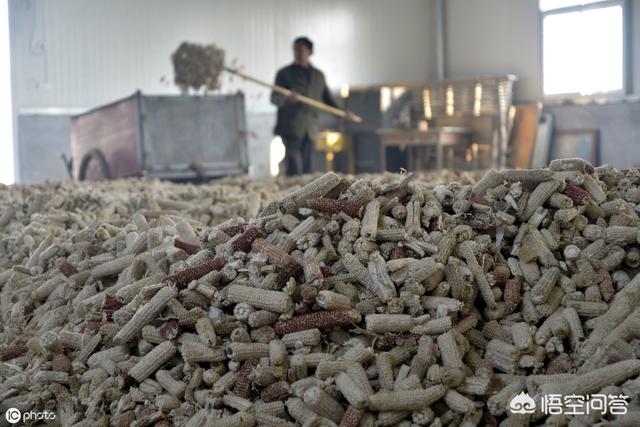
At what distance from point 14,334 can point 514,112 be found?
12.9m

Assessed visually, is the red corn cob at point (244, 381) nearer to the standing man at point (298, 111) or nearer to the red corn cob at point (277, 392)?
the red corn cob at point (277, 392)

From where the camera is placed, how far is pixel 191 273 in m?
3.35

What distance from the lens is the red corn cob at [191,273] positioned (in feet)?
10.9

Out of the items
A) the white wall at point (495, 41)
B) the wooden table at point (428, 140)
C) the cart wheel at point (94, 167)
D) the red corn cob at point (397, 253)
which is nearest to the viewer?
the red corn cob at point (397, 253)

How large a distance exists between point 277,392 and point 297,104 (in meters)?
7.57

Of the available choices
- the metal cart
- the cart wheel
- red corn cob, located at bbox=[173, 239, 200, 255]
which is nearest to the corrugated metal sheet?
the cart wheel

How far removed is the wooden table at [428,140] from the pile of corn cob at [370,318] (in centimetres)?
1059

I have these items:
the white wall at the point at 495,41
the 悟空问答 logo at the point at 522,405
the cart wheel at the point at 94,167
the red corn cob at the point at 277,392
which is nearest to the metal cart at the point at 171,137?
the cart wheel at the point at 94,167

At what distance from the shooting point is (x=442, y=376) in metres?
2.81

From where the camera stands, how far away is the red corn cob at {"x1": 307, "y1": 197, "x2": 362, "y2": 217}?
3.40 meters

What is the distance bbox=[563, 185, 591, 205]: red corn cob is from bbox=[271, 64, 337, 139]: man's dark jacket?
6.85 meters

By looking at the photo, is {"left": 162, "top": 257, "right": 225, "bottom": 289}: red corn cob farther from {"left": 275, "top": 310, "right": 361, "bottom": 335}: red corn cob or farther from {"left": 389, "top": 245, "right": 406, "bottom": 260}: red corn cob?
{"left": 389, "top": 245, "right": 406, "bottom": 260}: red corn cob

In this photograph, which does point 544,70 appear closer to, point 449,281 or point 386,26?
point 386,26

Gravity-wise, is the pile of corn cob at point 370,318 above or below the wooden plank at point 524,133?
below
